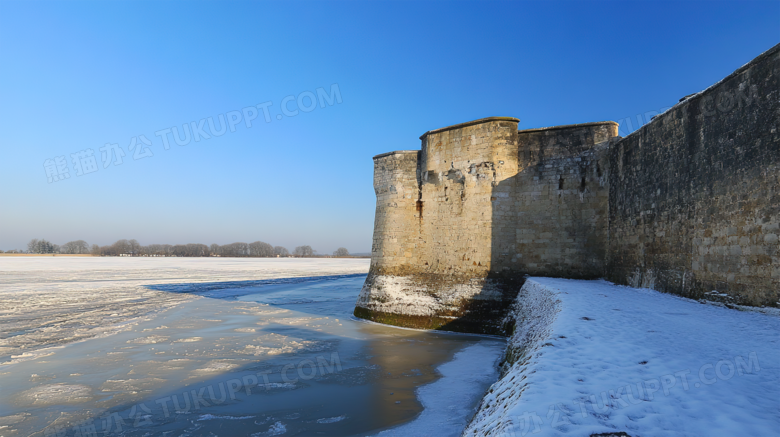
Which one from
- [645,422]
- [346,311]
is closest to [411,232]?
[346,311]

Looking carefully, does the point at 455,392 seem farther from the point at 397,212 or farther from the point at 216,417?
the point at 397,212

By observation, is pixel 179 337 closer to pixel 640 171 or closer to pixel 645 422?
pixel 645 422

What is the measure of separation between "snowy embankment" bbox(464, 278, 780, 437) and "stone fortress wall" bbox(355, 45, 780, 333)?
1.67m

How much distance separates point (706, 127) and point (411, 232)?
8.48 metres

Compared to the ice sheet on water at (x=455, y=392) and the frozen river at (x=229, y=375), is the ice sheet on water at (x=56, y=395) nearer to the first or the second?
the frozen river at (x=229, y=375)

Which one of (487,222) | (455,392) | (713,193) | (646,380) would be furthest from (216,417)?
(487,222)

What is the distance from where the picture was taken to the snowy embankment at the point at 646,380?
247cm

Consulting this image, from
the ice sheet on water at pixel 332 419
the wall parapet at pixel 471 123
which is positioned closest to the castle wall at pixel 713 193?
the wall parapet at pixel 471 123

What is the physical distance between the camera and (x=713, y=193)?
673 cm

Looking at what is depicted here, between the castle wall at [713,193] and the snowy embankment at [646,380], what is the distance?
113 centimetres

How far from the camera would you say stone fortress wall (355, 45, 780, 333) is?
599cm

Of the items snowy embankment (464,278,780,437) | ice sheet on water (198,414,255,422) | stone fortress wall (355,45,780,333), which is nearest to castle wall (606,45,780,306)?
stone fortress wall (355,45,780,333)

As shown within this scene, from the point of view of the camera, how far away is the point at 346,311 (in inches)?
619

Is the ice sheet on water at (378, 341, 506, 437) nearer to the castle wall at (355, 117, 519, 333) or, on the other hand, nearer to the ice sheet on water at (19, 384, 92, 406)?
the castle wall at (355, 117, 519, 333)
